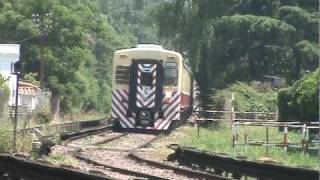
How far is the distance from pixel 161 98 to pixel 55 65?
3115cm

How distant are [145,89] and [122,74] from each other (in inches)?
46.3

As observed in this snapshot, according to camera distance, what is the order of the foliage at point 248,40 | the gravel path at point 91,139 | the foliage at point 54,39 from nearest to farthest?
the gravel path at point 91,139, the foliage at point 248,40, the foliage at point 54,39

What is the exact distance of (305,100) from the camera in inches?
780

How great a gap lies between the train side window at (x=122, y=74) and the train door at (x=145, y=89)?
0.21 meters

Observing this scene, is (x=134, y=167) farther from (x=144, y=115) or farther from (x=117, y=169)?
(x=144, y=115)

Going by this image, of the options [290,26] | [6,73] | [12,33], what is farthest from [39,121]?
[12,33]

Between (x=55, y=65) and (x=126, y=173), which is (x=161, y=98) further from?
(x=55, y=65)

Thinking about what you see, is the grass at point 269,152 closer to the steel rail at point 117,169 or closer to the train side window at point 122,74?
the steel rail at point 117,169

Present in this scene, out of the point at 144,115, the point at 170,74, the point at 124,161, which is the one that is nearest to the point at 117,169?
the point at 124,161

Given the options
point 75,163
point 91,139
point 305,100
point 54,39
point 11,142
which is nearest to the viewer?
point 75,163

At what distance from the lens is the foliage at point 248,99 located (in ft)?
129

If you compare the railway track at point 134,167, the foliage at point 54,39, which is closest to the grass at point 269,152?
the railway track at point 134,167

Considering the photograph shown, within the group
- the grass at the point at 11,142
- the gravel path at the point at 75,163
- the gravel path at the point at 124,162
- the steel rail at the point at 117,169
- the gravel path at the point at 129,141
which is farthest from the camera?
the gravel path at the point at 129,141

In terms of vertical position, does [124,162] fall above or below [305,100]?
below
